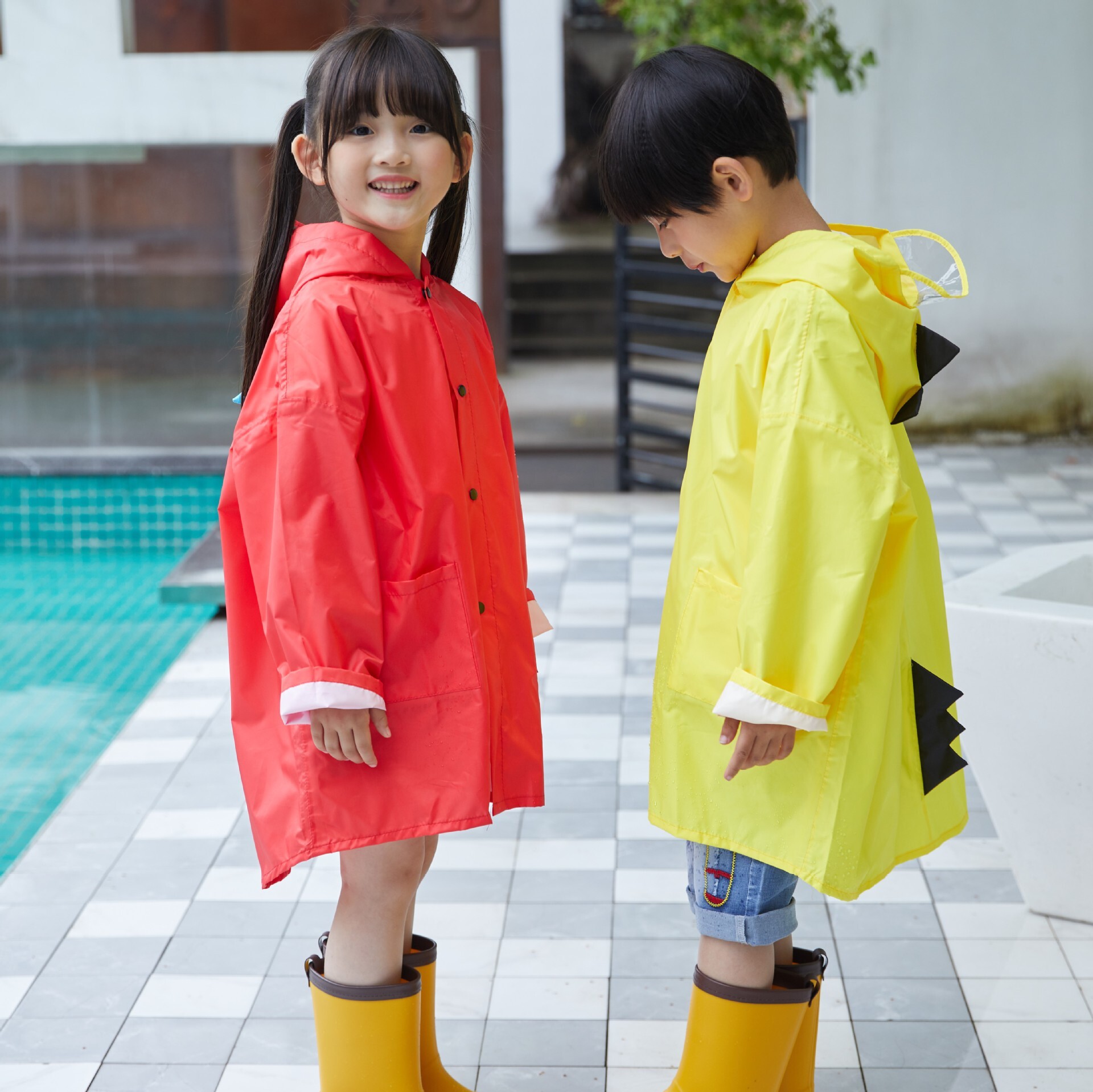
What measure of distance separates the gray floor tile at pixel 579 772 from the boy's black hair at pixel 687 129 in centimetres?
163

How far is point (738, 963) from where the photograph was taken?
1520 mm

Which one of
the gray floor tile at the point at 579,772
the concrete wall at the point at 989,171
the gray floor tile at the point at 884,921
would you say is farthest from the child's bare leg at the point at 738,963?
the concrete wall at the point at 989,171

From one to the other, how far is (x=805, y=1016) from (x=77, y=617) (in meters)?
3.65

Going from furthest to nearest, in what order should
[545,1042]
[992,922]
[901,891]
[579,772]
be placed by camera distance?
[579,772], [901,891], [992,922], [545,1042]

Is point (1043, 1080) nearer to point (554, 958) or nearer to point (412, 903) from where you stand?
point (554, 958)

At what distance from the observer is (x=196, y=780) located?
2.87 m

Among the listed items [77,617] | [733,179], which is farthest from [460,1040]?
[77,617]

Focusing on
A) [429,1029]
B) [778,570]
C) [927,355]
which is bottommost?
[429,1029]

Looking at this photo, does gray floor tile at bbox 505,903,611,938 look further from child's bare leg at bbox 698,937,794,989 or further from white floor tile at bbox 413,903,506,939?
child's bare leg at bbox 698,937,794,989

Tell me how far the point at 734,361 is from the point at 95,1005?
4.62 feet

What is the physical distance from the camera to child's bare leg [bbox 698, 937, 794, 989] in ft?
4.99

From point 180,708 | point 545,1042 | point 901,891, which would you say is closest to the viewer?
point 545,1042

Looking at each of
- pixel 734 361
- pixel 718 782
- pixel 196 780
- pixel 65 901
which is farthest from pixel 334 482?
pixel 196 780

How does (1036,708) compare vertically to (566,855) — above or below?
above
